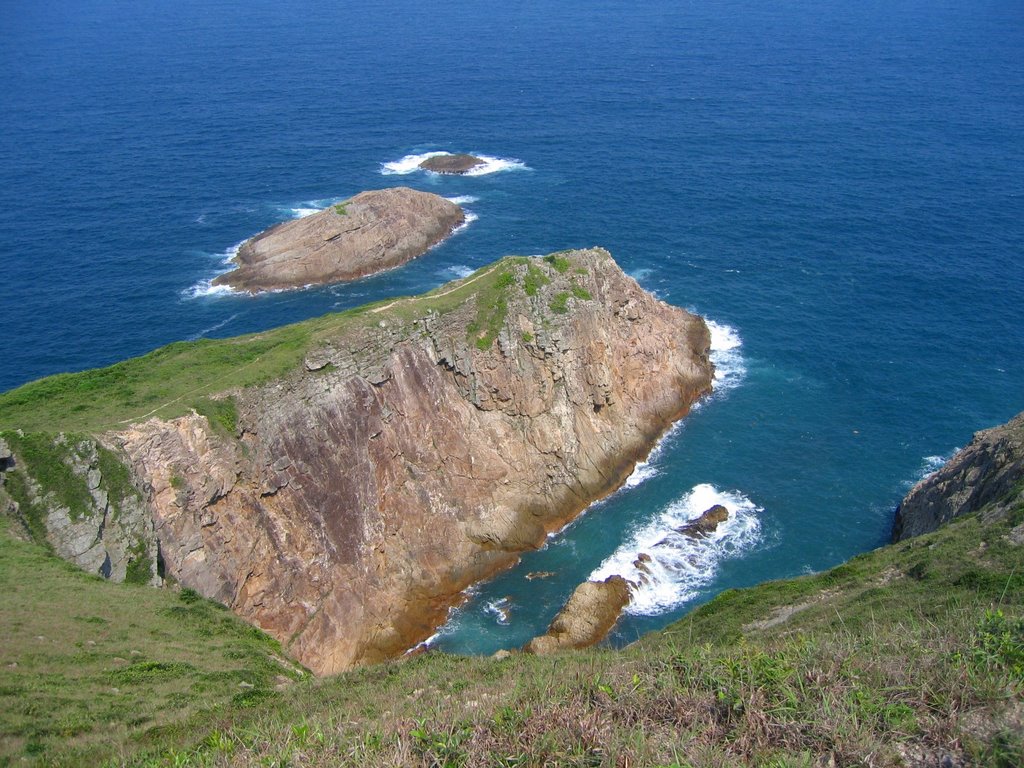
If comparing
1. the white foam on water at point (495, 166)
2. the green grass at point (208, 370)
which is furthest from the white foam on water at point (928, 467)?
the white foam on water at point (495, 166)

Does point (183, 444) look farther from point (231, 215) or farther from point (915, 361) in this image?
point (231, 215)

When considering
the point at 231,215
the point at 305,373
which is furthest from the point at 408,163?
the point at 305,373

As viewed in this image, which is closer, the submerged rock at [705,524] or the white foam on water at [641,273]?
the submerged rock at [705,524]

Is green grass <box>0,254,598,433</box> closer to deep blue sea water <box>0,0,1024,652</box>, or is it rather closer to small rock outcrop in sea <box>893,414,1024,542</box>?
deep blue sea water <box>0,0,1024,652</box>

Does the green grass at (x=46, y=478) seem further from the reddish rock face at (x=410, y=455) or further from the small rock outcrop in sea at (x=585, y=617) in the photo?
the small rock outcrop in sea at (x=585, y=617)

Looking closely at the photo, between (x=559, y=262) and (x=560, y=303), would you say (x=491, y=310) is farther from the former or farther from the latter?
(x=559, y=262)

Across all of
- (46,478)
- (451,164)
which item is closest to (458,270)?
(451,164)

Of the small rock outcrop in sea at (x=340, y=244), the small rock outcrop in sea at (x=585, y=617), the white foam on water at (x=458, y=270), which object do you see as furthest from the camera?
the small rock outcrop in sea at (x=340, y=244)
